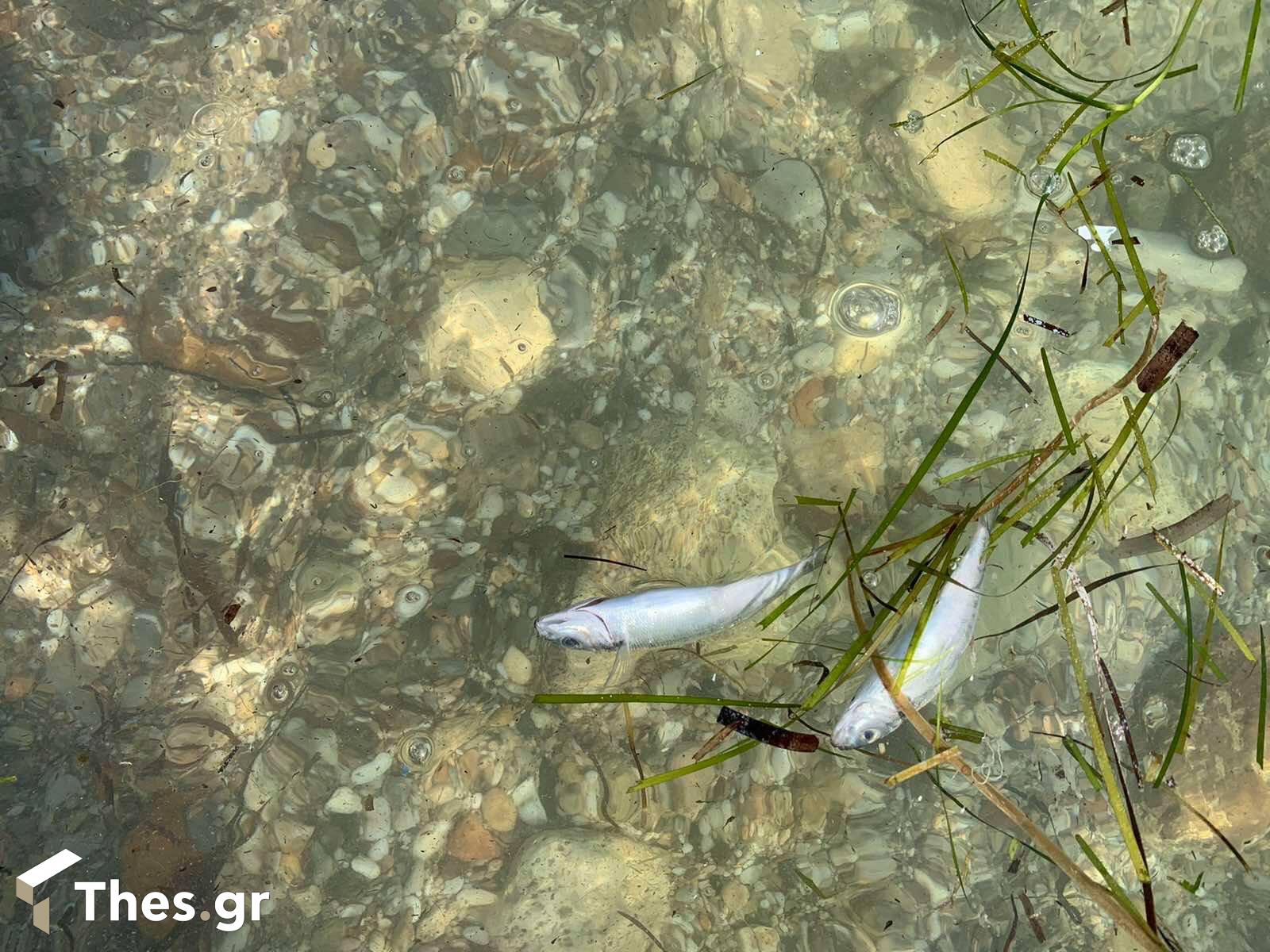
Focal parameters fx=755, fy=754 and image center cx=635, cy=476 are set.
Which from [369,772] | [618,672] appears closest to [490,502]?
[618,672]

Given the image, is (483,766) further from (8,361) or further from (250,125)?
(250,125)

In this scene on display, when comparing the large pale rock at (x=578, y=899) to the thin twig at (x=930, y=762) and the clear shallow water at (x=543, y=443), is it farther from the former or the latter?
the thin twig at (x=930, y=762)

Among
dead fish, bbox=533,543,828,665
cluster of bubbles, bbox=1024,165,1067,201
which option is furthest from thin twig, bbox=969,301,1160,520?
dead fish, bbox=533,543,828,665

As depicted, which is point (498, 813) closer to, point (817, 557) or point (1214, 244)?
point (817, 557)

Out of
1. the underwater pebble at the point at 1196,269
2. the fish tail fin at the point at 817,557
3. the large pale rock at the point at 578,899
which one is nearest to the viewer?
the fish tail fin at the point at 817,557

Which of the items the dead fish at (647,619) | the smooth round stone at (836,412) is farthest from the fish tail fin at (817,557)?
the smooth round stone at (836,412)
